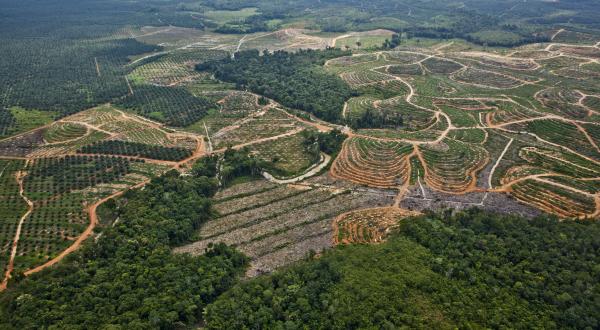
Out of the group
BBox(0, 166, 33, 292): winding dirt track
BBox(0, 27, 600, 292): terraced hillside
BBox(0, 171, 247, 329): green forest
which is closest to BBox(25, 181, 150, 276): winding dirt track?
BBox(0, 27, 600, 292): terraced hillside

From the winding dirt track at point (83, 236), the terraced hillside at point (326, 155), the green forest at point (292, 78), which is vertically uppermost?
the green forest at point (292, 78)

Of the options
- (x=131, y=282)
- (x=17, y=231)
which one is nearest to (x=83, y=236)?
(x=17, y=231)

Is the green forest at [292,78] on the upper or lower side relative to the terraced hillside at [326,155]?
upper

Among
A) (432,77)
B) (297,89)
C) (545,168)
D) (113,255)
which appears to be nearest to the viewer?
(113,255)

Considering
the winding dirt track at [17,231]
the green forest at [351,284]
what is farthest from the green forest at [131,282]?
the winding dirt track at [17,231]

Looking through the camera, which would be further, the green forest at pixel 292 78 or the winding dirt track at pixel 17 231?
the green forest at pixel 292 78

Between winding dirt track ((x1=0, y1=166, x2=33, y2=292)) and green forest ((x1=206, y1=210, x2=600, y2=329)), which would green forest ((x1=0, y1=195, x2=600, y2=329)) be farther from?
winding dirt track ((x1=0, y1=166, x2=33, y2=292))

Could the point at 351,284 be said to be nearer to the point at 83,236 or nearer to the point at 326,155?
the point at 83,236

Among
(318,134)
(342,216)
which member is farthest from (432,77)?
(342,216)

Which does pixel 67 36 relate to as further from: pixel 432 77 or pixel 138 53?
pixel 432 77

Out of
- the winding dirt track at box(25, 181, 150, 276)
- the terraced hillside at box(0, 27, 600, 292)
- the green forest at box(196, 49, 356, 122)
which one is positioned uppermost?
the green forest at box(196, 49, 356, 122)

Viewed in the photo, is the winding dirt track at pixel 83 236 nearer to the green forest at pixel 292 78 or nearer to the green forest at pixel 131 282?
the green forest at pixel 131 282
